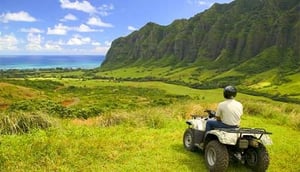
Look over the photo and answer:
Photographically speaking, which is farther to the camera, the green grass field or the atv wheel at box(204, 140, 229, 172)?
the green grass field

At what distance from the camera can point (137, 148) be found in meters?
12.4

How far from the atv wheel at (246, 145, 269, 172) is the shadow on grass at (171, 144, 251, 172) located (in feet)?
1.31

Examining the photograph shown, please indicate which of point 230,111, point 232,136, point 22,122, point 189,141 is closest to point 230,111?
point 230,111

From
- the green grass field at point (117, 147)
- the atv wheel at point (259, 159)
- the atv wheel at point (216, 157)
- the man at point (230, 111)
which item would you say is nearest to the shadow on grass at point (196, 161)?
the green grass field at point (117, 147)

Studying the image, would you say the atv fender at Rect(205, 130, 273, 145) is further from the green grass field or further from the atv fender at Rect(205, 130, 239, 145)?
the green grass field

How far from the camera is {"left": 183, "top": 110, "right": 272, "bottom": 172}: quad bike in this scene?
973 cm

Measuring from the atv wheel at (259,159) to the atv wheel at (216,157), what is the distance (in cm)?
94

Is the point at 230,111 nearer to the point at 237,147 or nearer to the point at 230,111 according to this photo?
the point at 230,111

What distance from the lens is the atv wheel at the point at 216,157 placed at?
382 inches

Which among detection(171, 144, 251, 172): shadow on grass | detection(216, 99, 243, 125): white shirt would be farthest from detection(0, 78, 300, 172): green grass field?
detection(216, 99, 243, 125): white shirt

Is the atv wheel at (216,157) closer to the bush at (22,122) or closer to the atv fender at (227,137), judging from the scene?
the atv fender at (227,137)

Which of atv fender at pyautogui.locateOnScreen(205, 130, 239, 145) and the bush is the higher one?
atv fender at pyautogui.locateOnScreen(205, 130, 239, 145)

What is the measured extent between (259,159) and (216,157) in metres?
1.22

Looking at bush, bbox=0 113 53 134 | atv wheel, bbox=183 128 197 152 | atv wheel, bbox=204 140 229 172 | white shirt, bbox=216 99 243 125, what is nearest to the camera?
atv wheel, bbox=204 140 229 172
